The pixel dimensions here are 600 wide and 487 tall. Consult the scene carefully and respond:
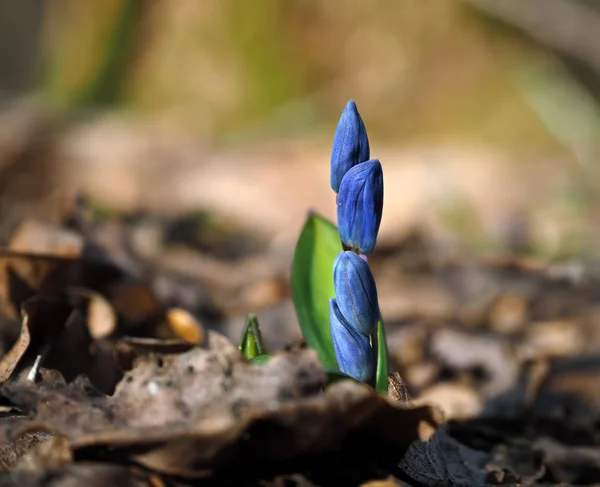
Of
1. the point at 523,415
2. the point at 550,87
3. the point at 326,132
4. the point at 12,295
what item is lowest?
the point at 523,415

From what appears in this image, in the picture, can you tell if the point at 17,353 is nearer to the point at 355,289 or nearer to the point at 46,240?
the point at 355,289

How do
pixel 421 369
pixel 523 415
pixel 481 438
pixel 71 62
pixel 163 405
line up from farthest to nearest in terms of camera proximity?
pixel 71 62 → pixel 421 369 → pixel 523 415 → pixel 481 438 → pixel 163 405

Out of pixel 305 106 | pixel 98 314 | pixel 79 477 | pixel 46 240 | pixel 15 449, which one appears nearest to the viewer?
pixel 79 477

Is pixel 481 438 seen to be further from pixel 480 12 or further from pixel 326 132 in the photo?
pixel 480 12

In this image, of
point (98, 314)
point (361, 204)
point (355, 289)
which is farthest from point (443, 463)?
point (98, 314)

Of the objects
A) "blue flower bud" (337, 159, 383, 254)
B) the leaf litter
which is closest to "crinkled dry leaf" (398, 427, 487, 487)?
the leaf litter

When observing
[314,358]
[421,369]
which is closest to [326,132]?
[421,369]

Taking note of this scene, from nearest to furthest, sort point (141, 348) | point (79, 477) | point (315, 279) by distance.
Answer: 1. point (79, 477)
2. point (141, 348)
3. point (315, 279)

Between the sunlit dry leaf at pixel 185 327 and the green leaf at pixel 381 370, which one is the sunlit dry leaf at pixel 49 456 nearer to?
the green leaf at pixel 381 370

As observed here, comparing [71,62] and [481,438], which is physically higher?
[71,62]
